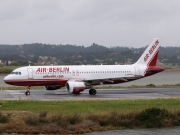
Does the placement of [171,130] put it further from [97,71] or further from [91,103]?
[97,71]

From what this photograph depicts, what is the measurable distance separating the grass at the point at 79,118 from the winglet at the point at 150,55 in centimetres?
1974

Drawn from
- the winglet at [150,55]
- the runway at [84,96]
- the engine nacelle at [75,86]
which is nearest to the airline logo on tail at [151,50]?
the winglet at [150,55]

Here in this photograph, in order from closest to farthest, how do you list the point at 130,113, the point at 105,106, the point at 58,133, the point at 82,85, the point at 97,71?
the point at 58,133 → the point at 130,113 → the point at 105,106 → the point at 82,85 → the point at 97,71

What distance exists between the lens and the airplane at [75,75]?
5156cm

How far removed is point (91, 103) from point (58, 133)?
10.6m

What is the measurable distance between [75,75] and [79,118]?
21246mm

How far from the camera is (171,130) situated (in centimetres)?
3162

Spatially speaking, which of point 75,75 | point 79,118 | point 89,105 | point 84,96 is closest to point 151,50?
point 75,75

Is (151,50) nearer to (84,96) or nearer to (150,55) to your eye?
(150,55)

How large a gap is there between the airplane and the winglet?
0.41 ft

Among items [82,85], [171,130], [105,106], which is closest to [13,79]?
[82,85]

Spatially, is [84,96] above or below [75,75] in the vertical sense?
below

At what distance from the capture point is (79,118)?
32.7m

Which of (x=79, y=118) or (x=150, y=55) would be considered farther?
(x=150, y=55)
